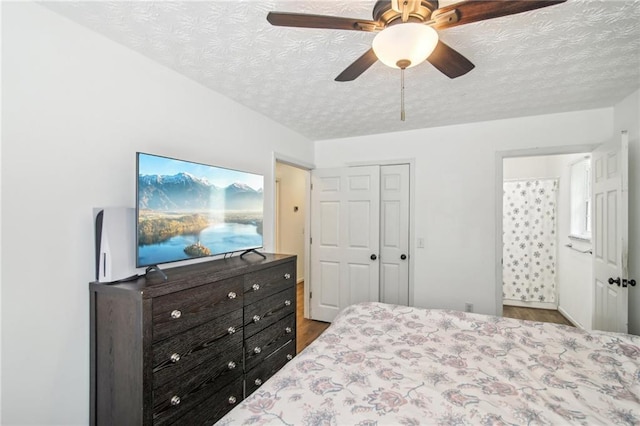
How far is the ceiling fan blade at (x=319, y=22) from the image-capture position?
1.13m

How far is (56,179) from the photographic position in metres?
1.42

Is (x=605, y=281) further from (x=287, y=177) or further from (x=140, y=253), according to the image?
(x=287, y=177)

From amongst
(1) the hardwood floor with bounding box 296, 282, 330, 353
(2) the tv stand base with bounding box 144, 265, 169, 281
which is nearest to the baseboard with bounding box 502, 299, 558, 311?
(1) the hardwood floor with bounding box 296, 282, 330, 353

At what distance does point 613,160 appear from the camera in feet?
7.70

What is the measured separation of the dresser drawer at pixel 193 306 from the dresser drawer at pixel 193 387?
0.89ft

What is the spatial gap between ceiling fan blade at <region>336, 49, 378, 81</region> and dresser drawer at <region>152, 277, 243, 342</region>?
1.42 m

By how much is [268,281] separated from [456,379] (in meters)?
1.37

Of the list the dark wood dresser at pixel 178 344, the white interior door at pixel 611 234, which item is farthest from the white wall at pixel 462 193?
the dark wood dresser at pixel 178 344

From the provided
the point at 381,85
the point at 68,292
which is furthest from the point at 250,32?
the point at 68,292

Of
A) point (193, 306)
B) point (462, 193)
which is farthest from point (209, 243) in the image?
point (462, 193)

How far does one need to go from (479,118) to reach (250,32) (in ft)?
8.30

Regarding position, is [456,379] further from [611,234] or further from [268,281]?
[611,234]

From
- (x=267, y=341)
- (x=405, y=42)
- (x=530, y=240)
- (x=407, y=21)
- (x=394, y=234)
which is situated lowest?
(x=267, y=341)

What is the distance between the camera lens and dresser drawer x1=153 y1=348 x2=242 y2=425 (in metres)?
1.44
